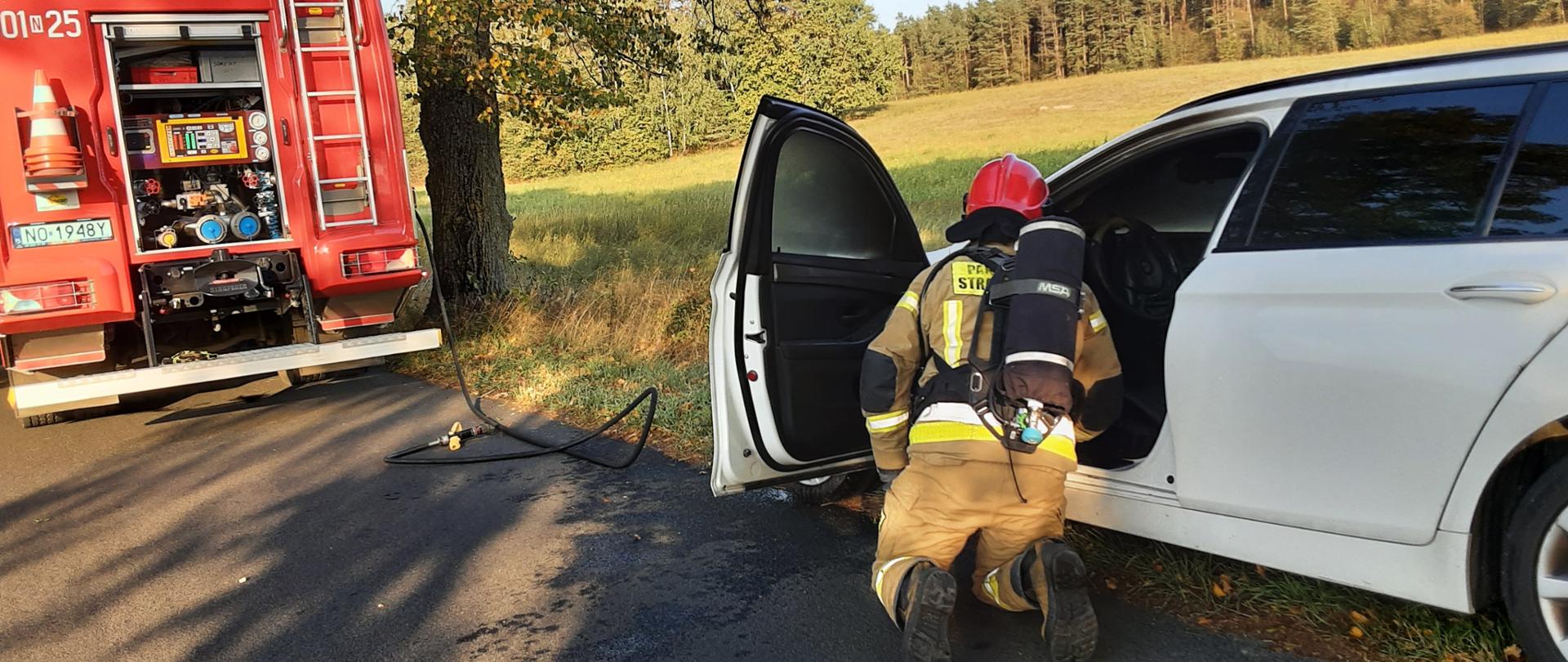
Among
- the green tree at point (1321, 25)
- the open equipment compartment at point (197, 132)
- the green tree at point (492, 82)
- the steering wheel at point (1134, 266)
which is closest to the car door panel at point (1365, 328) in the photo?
the steering wheel at point (1134, 266)

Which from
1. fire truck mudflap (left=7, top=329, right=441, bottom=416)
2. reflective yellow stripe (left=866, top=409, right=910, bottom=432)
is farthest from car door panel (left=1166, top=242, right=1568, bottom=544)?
fire truck mudflap (left=7, top=329, right=441, bottom=416)

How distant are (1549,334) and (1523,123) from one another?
601mm

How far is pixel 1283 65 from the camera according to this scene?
47094 mm

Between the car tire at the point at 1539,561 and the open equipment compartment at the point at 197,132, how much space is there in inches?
245

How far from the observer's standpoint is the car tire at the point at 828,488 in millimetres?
4266

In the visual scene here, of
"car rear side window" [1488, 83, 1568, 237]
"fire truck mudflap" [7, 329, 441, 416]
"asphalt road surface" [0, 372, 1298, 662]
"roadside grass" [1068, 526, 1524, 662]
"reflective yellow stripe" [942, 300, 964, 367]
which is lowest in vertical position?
"roadside grass" [1068, 526, 1524, 662]

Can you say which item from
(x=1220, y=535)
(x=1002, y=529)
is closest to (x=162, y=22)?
(x=1002, y=529)

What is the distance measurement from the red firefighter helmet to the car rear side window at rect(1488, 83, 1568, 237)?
116cm

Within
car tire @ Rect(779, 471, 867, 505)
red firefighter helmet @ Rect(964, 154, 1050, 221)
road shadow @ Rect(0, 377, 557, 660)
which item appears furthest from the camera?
car tire @ Rect(779, 471, 867, 505)

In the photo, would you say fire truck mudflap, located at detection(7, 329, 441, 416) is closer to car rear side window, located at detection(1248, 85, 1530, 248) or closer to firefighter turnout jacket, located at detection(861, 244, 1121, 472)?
firefighter turnout jacket, located at detection(861, 244, 1121, 472)

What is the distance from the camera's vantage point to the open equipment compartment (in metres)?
5.89

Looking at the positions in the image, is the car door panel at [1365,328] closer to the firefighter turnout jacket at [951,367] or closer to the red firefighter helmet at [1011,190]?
the firefighter turnout jacket at [951,367]

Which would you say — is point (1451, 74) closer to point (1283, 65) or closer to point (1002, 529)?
point (1002, 529)

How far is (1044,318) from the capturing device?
2654mm
